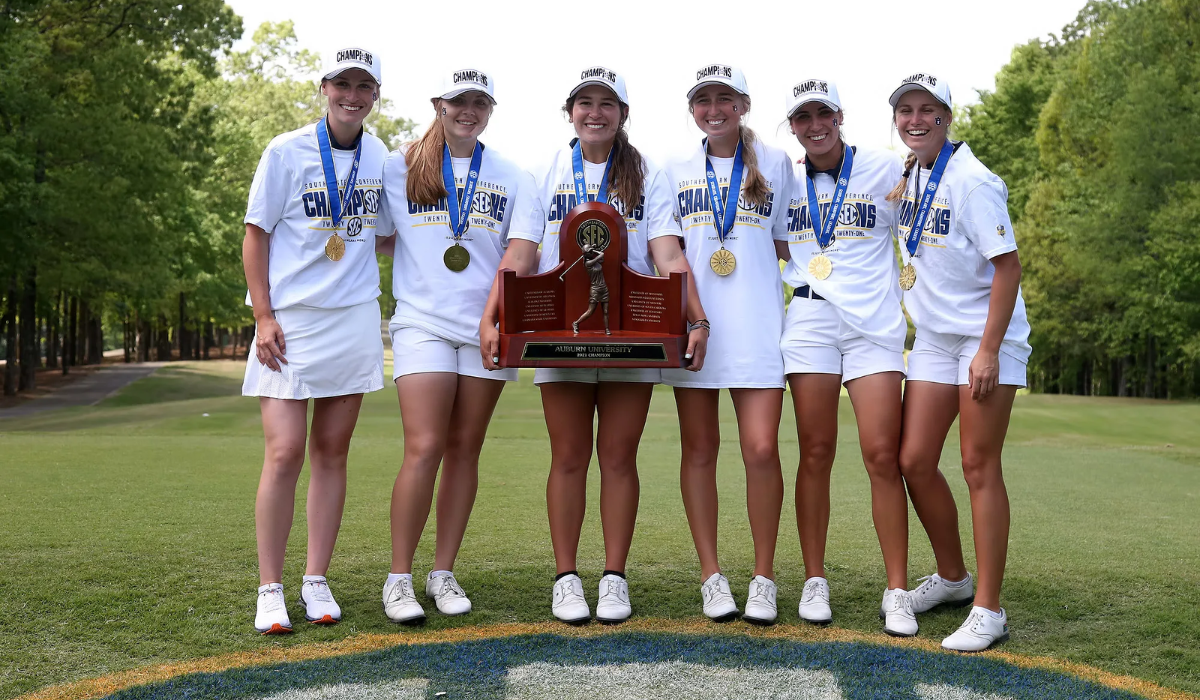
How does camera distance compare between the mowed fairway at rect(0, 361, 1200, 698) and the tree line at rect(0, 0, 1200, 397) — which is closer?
the mowed fairway at rect(0, 361, 1200, 698)

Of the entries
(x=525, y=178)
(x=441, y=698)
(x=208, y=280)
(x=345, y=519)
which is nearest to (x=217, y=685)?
(x=441, y=698)

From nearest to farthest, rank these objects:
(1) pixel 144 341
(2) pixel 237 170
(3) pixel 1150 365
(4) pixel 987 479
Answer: (4) pixel 987 479 < (3) pixel 1150 365 < (2) pixel 237 170 < (1) pixel 144 341

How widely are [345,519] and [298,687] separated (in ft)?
13.4

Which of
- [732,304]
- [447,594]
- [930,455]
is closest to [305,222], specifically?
[447,594]

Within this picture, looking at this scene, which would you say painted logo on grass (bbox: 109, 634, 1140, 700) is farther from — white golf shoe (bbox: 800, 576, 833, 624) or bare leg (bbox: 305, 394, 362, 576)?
bare leg (bbox: 305, 394, 362, 576)

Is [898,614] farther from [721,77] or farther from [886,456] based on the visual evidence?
[721,77]

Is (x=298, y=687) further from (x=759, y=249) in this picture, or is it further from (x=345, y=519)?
(x=345, y=519)

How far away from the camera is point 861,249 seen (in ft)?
16.3

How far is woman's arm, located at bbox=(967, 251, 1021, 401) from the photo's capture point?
182 inches

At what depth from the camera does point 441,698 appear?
3705 mm

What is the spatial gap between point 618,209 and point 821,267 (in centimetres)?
100

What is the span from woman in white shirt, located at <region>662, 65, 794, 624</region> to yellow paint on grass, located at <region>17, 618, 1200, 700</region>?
214mm

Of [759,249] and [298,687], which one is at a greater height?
[759,249]

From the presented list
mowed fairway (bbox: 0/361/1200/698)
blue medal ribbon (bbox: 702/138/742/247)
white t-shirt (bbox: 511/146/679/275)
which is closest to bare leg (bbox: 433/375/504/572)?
mowed fairway (bbox: 0/361/1200/698)
